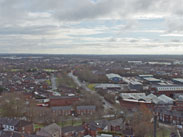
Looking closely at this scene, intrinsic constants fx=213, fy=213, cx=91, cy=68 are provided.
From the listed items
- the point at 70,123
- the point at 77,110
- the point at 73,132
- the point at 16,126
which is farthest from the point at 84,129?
the point at 77,110

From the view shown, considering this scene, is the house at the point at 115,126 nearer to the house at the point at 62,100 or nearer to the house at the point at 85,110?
the house at the point at 85,110

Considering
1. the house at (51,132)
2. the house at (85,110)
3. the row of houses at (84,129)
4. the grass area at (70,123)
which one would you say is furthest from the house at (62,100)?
the house at (51,132)

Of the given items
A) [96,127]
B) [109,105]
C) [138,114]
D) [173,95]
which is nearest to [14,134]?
[96,127]

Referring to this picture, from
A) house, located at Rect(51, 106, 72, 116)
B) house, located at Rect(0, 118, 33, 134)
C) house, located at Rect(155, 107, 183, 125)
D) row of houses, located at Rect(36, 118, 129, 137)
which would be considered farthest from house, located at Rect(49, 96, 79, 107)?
house, located at Rect(155, 107, 183, 125)

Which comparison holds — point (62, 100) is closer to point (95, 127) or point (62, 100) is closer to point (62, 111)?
point (62, 111)

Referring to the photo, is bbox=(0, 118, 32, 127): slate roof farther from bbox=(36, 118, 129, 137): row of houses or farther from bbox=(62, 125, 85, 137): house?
bbox=(62, 125, 85, 137): house
